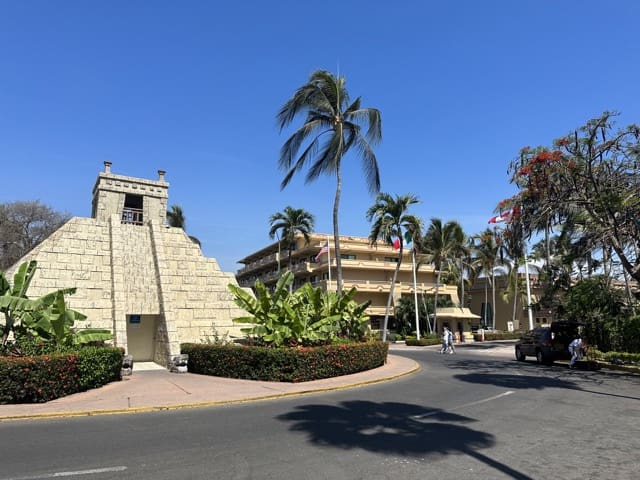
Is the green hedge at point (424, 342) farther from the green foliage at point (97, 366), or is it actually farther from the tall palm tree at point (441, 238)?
the green foliage at point (97, 366)

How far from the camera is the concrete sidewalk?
10.2 m

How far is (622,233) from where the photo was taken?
56.4 ft

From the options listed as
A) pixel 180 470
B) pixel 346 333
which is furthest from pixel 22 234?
pixel 180 470

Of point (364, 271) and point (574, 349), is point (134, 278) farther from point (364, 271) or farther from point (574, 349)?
point (364, 271)

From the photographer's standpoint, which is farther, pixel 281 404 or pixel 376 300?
pixel 376 300

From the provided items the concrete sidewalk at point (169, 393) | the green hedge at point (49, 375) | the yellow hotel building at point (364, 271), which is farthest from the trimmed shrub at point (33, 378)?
the yellow hotel building at point (364, 271)

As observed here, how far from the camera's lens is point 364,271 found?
52.4m

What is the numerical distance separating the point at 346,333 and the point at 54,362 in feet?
39.2

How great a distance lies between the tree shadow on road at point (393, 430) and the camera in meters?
6.60

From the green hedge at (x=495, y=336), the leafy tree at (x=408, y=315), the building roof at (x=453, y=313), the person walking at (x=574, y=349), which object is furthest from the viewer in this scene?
the leafy tree at (x=408, y=315)

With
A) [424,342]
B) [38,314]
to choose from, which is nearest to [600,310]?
[424,342]

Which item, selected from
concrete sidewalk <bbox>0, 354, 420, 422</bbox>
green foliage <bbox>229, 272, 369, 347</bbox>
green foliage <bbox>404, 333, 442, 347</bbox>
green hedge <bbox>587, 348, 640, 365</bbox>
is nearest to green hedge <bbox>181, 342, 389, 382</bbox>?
concrete sidewalk <bbox>0, 354, 420, 422</bbox>

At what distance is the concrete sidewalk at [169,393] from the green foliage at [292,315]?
6.43 feet

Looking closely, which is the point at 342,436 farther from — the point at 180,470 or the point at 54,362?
the point at 54,362
